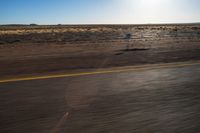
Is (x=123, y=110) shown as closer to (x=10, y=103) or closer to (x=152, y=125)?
(x=152, y=125)

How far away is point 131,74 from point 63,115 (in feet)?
12.7

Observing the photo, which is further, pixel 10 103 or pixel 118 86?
pixel 118 86

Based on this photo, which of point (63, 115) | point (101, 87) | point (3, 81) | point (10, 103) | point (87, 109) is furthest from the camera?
point (3, 81)

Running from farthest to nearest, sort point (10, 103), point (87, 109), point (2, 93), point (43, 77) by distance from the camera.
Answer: point (43, 77) → point (2, 93) → point (10, 103) → point (87, 109)

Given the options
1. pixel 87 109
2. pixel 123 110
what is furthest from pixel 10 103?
pixel 123 110

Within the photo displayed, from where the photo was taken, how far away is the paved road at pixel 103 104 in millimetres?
3883

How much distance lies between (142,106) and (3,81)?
374 cm

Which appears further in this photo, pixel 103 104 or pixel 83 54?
pixel 83 54

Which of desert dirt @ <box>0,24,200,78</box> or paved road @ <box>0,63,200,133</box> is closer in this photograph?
paved road @ <box>0,63,200,133</box>

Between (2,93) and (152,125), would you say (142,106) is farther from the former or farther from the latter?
(2,93)

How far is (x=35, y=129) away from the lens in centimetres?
376

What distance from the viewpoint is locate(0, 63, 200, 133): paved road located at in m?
3.88

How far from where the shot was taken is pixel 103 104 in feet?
16.2

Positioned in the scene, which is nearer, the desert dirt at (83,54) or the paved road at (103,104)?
the paved road at (103,104)
